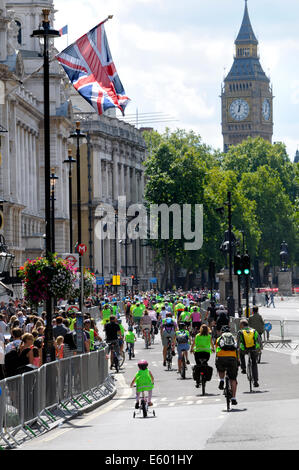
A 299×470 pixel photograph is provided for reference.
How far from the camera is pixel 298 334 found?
52.8 meters

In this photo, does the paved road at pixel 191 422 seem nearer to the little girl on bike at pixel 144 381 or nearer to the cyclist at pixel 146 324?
the little girl on bike at pixel 144 381

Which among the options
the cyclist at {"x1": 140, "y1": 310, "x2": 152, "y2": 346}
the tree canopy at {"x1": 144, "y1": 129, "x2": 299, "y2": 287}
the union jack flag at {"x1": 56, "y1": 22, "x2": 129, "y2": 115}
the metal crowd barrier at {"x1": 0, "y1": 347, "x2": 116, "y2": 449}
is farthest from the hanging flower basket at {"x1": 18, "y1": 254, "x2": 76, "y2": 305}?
the tree canopy at {"x1": 144, "y1": 129, "x2": 299, "y2": 287}

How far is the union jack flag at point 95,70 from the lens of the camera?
27062 mm

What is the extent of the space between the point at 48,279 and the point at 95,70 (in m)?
4.64

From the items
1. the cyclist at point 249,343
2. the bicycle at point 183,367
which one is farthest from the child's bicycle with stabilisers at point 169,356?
the cyclist at point 249,343

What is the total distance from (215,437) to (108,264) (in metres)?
114

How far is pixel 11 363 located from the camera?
21.8m

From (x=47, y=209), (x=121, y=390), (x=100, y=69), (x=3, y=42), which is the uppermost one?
(x=3, y=42)

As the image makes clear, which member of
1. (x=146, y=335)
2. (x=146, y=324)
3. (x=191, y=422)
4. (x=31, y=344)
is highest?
(x=31, y=344)

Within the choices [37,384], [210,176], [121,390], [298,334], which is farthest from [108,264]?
[37,384]

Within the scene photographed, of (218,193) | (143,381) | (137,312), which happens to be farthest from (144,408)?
(218,193)

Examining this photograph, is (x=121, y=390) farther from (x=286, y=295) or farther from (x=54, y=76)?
(x=286, y=295)

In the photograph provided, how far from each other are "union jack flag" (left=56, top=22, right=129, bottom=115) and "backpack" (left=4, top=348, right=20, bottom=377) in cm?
708

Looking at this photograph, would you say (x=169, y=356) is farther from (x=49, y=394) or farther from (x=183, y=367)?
(x=49, y=394)
